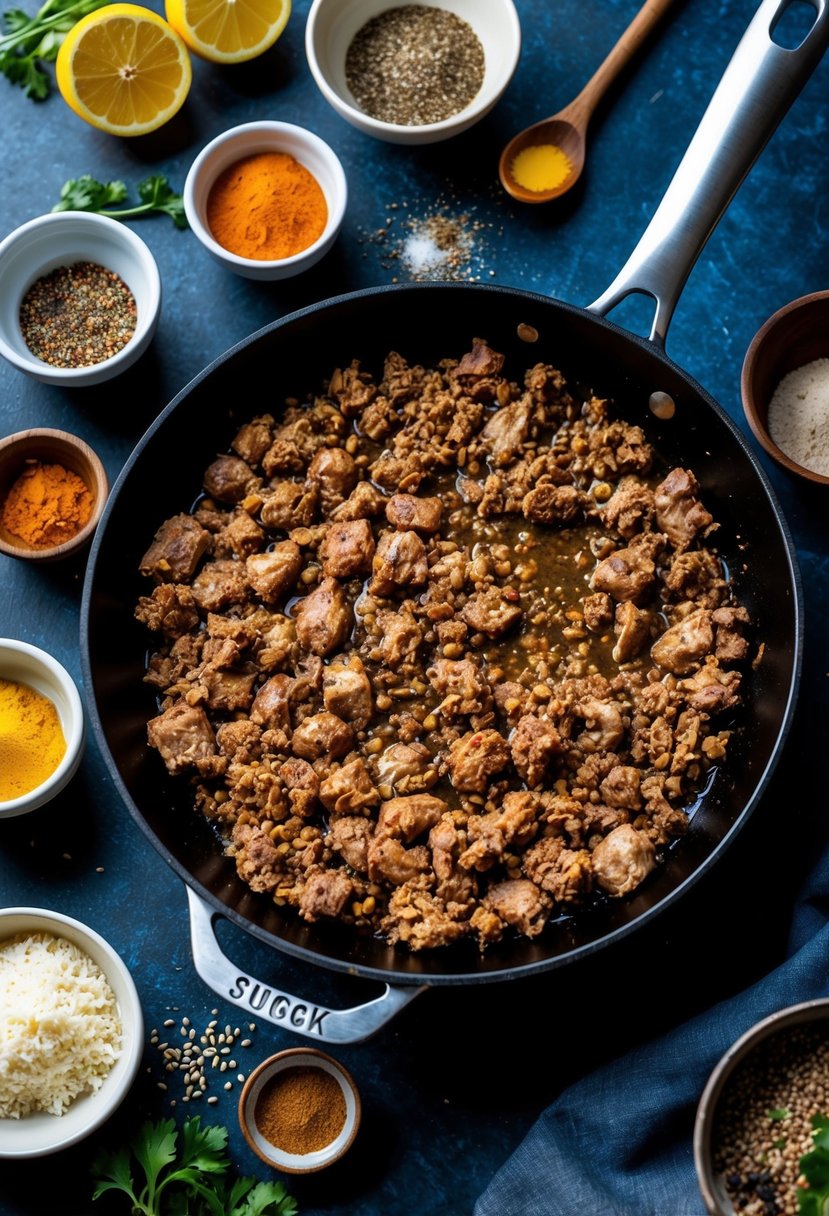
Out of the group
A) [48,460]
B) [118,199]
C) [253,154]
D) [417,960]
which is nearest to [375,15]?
[253,154]

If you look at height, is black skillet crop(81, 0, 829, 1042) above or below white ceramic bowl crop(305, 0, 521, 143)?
below

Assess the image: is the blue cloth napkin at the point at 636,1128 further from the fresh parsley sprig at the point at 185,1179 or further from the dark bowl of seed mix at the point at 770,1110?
the fresh parsley sprig at the point at 185,1179

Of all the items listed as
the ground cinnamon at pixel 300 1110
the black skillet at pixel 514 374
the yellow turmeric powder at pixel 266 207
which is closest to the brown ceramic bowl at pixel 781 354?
the black skillet at pixel 514 374

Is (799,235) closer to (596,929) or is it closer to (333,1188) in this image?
(596,929)

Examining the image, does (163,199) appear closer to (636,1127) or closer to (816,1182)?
(636,1127)

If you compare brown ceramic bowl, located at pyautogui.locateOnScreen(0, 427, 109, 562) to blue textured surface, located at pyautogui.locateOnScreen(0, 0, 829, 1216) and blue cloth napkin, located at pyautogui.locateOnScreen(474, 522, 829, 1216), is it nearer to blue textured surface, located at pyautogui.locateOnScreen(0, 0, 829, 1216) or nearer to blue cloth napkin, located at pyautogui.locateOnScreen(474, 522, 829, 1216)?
blue textured surface, located at pyautogui.locateOnScreen(0, 0, 829, 1216)

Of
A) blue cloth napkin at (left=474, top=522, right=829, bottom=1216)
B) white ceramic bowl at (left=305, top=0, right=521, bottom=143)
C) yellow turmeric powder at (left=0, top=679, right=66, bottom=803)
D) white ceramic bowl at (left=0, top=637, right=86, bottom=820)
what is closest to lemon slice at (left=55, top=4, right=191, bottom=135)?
white ceramic bowl at (left=305, top=0, right=521, bottom=143)
